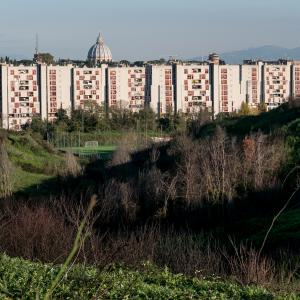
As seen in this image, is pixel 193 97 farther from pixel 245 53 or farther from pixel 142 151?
pixel 245 53

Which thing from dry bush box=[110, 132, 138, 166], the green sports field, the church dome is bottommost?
the green sports field

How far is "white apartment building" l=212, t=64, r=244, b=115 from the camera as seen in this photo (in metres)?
58.7

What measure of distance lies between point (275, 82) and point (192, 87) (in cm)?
882

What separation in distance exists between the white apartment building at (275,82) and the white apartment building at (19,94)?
20250mm

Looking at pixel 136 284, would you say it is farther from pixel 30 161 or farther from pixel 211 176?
pixel 30 161

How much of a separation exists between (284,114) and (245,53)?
144374mm

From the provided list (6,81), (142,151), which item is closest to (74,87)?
(6,81)

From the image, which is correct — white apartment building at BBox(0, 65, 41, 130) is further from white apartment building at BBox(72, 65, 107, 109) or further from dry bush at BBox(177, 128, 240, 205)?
dry bush at BBox(177, 128, 240, 205)

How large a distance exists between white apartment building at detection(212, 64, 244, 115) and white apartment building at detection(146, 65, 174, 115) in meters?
3.63

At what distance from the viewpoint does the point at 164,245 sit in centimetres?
1140

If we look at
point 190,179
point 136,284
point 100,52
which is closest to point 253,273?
point 136,284

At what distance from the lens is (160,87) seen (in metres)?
58.6

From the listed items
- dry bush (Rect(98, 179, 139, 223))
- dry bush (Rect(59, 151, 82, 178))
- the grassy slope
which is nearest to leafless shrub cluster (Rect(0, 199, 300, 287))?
dry bush (Rect(98, 179, 139, 223))

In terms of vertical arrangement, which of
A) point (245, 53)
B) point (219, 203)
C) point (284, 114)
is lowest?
point (219, 203)
